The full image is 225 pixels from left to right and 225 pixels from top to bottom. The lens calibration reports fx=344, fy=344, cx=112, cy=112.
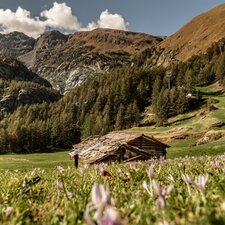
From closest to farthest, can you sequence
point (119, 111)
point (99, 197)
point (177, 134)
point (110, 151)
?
point (99, 197) < point (110, 151) < point (177, 134) < point (119, 111)

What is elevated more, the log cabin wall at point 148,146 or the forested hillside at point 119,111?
the forested hillside at point 119,111

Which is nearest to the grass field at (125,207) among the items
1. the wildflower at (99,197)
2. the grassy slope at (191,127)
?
the wildflower at (99,197)

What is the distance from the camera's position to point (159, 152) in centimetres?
5575

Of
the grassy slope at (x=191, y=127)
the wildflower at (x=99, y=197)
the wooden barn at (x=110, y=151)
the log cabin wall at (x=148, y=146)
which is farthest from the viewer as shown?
the grassy slope at (x=191, y=127)

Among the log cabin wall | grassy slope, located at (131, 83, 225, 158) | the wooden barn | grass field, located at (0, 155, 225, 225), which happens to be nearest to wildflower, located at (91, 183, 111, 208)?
grass field, located at (0, 155, 225, 225)

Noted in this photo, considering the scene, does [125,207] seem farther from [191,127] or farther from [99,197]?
[191,127]

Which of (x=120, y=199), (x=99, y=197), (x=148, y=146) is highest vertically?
(x=148, y=146)

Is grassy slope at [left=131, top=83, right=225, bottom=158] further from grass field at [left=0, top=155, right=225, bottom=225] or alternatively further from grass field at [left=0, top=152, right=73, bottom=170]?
grass field at [left=0, top=155, right=225, bottom=225]

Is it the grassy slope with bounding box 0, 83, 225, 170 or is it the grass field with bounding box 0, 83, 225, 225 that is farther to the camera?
the grassy slope with bounding box 0, 83, 225, 170

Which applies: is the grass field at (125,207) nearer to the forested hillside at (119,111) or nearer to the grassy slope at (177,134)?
the grassy slope at (177,134)

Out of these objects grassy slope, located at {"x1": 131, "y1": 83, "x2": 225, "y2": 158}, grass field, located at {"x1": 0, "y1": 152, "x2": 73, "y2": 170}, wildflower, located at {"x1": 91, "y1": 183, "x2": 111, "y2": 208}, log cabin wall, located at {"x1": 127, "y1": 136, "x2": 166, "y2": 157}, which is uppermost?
grassy slope, located at {"x1": 131, "y1": 83, "x2": 225, "y2": 158}

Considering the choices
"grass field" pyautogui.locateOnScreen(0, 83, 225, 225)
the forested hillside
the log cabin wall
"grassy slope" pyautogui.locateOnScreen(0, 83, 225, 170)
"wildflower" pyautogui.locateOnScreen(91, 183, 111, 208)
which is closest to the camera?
"wildflower" pyautogui.locateOnScreen(91, 183, 111, 208)

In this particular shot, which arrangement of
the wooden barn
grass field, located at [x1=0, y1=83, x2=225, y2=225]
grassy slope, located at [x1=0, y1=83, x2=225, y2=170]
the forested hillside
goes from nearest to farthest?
grass field, located at [x1=0, y1=83, x2=225, y2=225] → the wooden barn → grassy slope, located at [x1=0, y1=83, x2=225, y2=170] → the forested hillside

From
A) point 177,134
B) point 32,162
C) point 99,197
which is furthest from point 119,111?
point 99,197
